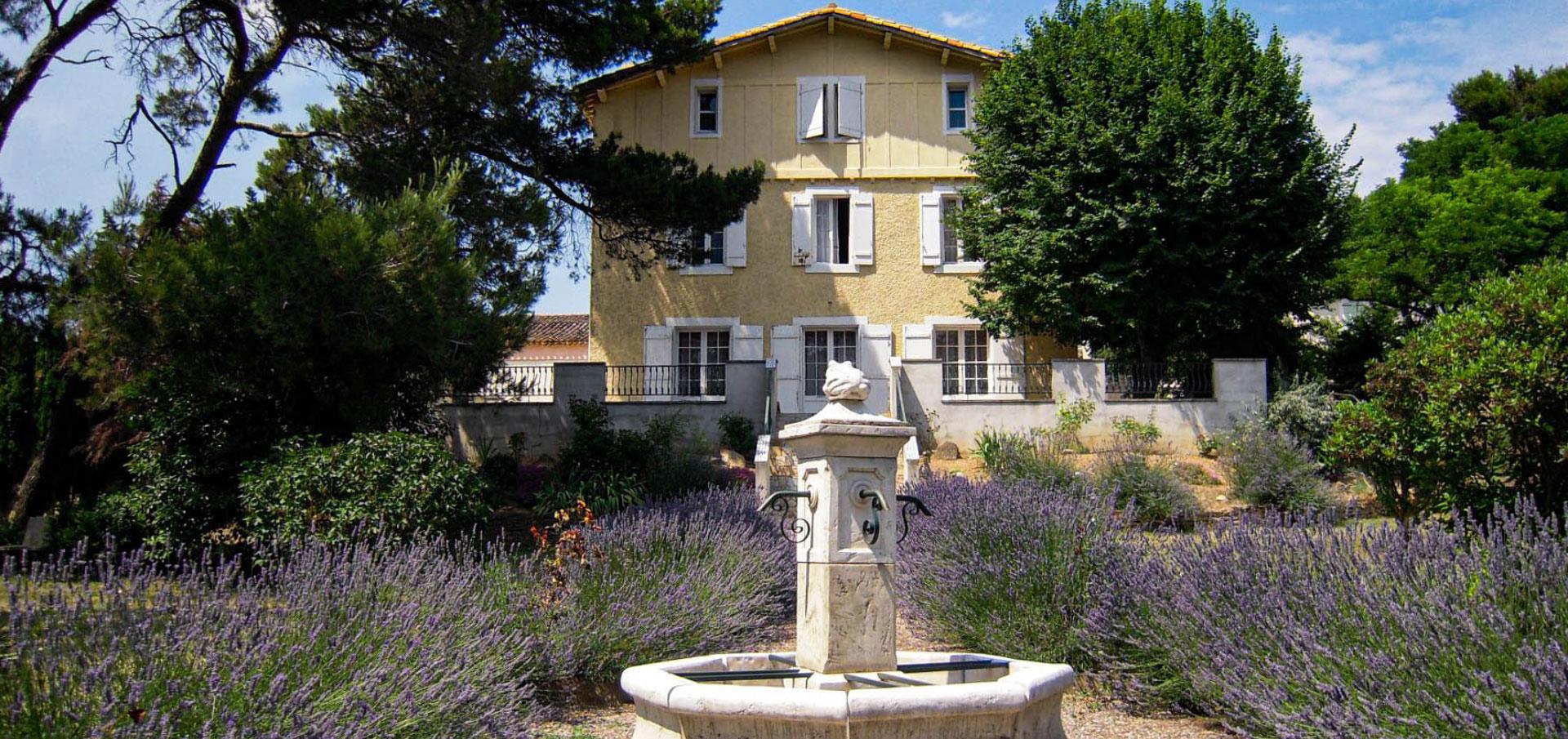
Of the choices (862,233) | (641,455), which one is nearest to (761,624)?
(641,455)

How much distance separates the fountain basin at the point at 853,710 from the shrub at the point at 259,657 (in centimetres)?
95

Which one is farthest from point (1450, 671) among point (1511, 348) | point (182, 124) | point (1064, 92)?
point (1064, 92)

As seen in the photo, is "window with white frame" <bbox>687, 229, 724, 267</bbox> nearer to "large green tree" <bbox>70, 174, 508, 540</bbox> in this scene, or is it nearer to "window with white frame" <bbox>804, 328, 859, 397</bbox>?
"window with white frame" <bbox>804, 328, 859, 397</bbox>

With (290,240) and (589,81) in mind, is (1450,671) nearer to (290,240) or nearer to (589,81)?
(290,240)

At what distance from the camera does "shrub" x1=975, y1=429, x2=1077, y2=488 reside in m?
14.0

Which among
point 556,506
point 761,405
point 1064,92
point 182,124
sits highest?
point 1064,92

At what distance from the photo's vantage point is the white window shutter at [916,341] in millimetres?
23047

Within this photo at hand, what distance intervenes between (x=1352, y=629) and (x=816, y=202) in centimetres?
1890

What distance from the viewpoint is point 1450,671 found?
15.4ft

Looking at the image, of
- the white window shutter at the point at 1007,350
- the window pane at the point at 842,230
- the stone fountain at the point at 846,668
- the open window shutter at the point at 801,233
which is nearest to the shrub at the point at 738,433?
the open window shutter at the point at 801,233

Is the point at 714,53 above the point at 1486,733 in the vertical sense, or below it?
above

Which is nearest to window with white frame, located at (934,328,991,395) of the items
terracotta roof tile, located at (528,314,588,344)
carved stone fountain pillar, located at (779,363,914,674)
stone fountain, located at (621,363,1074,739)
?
terracotta roof tile, located at (528,314,588,344)

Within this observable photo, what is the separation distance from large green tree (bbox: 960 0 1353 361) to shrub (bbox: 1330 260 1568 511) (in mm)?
9930

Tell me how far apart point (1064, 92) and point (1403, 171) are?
15.0 metres
